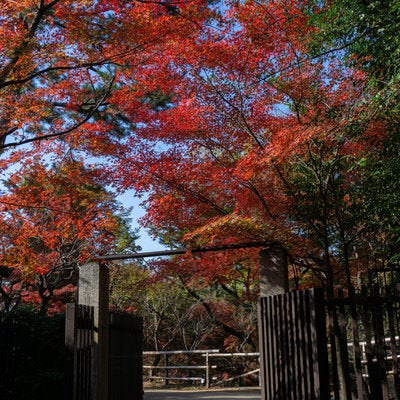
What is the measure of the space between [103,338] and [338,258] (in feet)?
20.4

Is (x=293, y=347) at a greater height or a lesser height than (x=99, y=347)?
greater

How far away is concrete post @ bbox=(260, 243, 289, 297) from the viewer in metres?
7.41

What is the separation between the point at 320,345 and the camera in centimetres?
523

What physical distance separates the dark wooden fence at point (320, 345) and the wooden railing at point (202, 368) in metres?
10.6

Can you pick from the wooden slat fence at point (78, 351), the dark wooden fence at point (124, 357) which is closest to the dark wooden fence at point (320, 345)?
the wooden slat fence at point (78, 351)

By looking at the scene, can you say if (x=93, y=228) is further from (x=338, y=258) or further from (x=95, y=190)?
(x=338, y=258)

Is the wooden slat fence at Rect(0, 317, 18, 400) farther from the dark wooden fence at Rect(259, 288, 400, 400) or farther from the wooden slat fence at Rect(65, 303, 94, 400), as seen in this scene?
the dark wooden fence at Rect(259, 288, 400, 400)

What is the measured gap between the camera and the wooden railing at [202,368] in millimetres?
16672

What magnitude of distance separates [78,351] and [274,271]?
10.5 ft

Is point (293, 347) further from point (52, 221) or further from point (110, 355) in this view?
point (52, 221)

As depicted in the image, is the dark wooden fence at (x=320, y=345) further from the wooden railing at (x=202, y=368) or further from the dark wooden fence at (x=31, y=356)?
the wooden railing at (x=202, y=368)

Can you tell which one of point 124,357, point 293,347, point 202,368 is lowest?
point 202,368

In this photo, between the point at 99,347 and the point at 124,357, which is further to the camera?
the point at 124,357

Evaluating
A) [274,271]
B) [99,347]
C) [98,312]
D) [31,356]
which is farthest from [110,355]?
[274,271]
